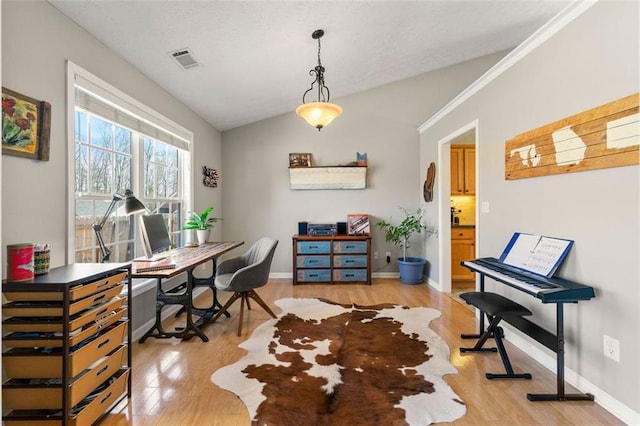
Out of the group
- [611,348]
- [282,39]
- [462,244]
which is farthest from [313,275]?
[611,348]

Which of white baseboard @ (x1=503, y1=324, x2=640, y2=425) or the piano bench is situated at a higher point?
the piano bench

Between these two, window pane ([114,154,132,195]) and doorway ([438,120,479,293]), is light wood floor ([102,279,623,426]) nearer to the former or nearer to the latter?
doorway ([438,120,479,293])

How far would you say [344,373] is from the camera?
2.22 m

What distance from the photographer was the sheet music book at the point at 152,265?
7.70 feet

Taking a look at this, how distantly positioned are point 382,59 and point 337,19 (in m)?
1.36

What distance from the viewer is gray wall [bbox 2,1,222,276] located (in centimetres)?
171

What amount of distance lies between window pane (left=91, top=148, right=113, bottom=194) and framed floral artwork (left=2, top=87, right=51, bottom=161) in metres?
0.60

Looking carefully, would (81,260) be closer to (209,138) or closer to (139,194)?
(139,194)

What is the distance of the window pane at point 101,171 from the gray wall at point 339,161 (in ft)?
8.48

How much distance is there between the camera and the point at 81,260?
7.70 feet

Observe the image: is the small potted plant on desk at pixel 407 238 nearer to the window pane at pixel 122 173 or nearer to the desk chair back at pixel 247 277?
the desk chair back at pixel 247 277

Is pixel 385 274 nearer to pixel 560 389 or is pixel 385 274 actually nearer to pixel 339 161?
pixel 339 161

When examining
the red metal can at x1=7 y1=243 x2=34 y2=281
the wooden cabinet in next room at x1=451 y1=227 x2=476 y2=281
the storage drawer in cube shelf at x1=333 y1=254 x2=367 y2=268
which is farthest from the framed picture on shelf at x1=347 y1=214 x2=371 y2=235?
the red metal can at x1=7 y1=243 x2=34 y2=281

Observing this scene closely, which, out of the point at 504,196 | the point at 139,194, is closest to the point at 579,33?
the point at 504,196
